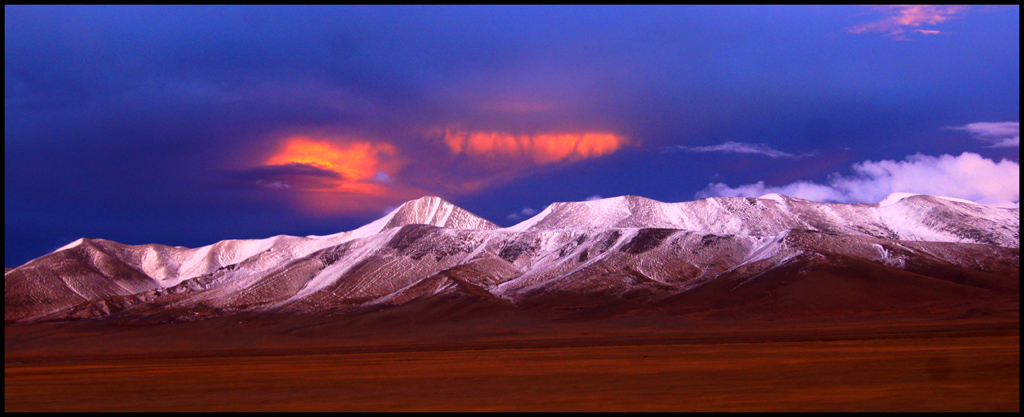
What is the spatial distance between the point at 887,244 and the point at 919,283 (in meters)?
35.6

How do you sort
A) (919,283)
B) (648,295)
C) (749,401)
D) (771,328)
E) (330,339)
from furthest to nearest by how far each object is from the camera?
(648,295) < (919,283) < (330,339) < (771,328) < (749,401)

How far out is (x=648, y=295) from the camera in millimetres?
164250

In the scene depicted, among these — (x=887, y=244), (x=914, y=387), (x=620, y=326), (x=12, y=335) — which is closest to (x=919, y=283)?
(x=887, y=244)

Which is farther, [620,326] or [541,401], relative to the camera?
[620,326]

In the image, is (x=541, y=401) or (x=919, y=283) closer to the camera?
(x=541, y=401)

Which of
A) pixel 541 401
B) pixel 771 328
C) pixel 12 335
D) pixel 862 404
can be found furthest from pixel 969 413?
pixel 12 335

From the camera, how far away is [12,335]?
179500mm

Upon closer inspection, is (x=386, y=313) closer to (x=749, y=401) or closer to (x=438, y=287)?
(x=438, y=287)

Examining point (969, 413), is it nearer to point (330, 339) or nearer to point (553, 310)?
point (330, 339)

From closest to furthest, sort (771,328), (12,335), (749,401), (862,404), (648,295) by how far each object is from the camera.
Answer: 1. (862,404)
2. (749,401)
3. (771,328)
4. (648,295)
5. (12,335)

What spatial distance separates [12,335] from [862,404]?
186046 mm

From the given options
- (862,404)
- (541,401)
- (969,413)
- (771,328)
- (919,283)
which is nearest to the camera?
(969,413)

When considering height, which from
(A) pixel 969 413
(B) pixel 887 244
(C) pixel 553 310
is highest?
(B) pixel 887 244

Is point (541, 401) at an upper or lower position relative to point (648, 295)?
lower
